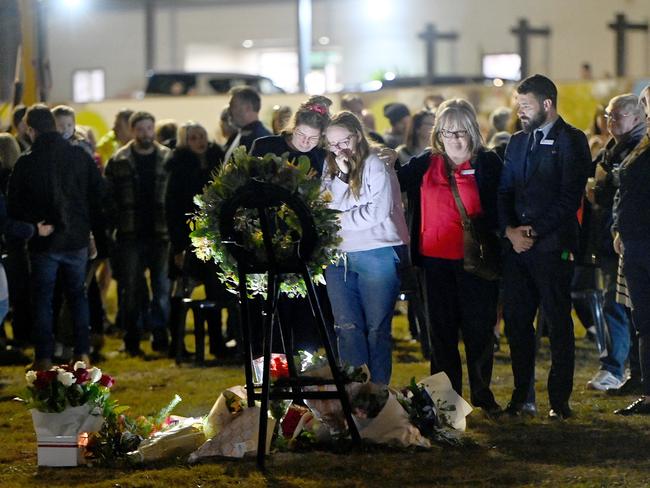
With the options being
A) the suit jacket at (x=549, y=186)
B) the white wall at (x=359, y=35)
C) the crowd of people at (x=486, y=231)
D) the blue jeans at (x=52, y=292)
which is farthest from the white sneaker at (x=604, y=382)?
the white wall at (x=359, y=35)

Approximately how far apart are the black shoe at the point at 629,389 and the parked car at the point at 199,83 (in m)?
18.3

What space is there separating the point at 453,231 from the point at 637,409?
162 centimetres

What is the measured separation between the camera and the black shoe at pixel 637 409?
28.6ft

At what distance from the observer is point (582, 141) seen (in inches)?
331

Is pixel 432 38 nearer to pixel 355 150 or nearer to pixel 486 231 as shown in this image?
pixel 486 231

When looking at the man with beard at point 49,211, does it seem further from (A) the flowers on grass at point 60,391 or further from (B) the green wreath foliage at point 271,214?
(B) the green wreath foliage at point 271,214

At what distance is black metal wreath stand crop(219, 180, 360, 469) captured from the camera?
7180mm

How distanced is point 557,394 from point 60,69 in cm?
3451

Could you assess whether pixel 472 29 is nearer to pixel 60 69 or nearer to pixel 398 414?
pixel 60 69

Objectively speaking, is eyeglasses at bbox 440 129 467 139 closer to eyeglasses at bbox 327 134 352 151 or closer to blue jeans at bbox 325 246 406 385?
eyeglasses at bbox 327 134 352 151

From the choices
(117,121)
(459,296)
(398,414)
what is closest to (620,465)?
(398,414)

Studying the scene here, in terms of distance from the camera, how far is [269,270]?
7.32m

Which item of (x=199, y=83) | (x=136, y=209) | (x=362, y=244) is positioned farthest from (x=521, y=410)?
(x=199, y=83)

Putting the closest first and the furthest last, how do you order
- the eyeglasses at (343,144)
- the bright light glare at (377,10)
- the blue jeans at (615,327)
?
1. the eyeglasses at (343,144)
2. the blue jeans at (615,327)
3. the bright light glare at (377,10)
